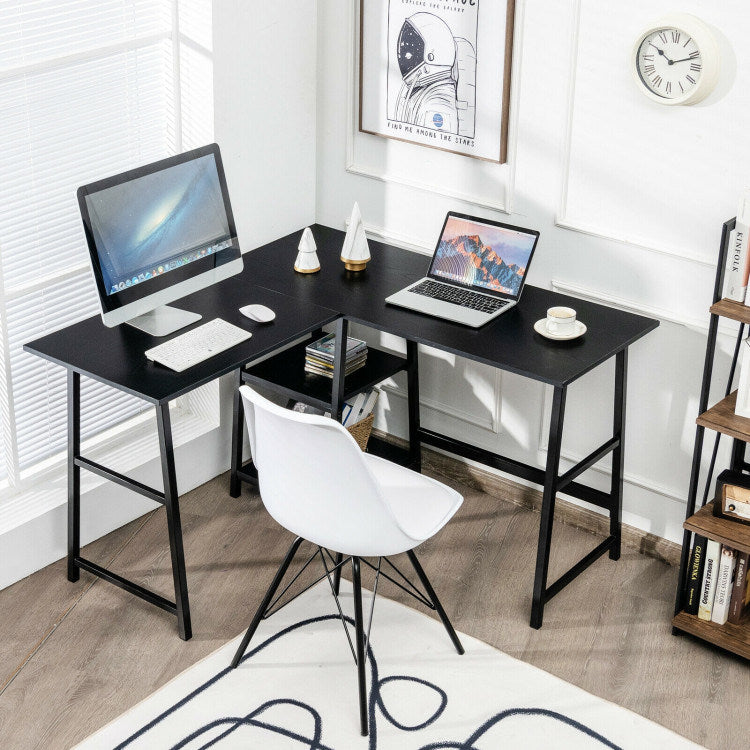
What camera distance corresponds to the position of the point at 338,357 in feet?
10.6

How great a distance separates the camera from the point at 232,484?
12.1 feet

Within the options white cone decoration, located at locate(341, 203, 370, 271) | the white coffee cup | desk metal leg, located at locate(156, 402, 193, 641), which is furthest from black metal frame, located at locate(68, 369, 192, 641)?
the white coffee cup

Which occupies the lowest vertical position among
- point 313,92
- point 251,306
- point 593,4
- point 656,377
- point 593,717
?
point 593,717

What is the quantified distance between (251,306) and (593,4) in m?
1.26

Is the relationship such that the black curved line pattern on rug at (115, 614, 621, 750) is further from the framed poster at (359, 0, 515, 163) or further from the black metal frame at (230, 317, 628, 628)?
the framed poster at (359, 0, 515, 163)

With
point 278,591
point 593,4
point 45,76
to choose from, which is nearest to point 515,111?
point 593,4

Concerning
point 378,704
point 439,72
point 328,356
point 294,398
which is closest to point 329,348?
point 328,356

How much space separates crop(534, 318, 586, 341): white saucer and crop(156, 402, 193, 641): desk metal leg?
40.8 inches

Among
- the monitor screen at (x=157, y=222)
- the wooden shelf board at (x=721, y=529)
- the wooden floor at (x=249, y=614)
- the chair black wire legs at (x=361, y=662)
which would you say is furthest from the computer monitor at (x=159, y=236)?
the wooden shelf board at (x=721, y=529)

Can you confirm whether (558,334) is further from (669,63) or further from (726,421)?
(669,63)

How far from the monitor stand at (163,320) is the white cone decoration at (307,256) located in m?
0.42

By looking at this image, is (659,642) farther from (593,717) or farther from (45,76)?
(45,76)

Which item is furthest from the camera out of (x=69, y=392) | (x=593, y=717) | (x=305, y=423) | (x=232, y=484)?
(x=232, y=484)

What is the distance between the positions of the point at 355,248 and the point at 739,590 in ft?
4.89
